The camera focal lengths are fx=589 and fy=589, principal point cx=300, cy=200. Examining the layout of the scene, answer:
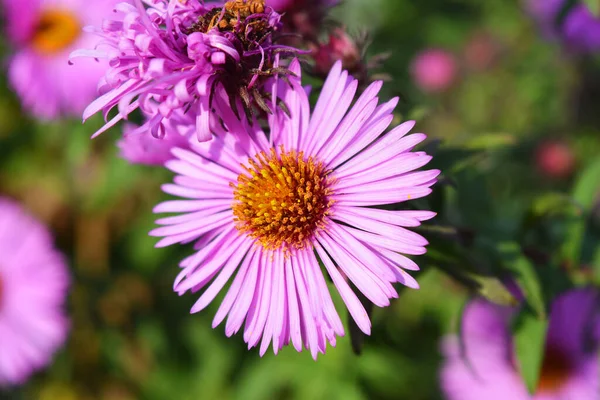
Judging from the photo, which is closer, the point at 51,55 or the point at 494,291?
the point at 494,291

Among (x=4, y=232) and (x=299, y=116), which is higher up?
(x=299, y=116)

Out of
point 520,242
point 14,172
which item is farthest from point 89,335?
point 520,242

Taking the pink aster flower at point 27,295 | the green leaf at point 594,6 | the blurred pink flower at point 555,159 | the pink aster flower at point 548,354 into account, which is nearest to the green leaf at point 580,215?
the pink aster flower at point 548,354

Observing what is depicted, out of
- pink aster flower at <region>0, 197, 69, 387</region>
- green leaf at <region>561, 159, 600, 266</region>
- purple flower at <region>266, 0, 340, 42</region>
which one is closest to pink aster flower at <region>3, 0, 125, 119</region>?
pink aster flower at <region>0, 197, 69, 387</region>

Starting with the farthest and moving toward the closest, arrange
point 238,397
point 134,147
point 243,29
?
point 238,397 < point 134,147 < point 243,29

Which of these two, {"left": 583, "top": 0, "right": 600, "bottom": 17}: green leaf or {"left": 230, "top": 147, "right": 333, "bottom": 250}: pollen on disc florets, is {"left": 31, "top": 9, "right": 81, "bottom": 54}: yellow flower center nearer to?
{"left": 230, "top": 147, "right": 333, "bottom": 250}: pollen on disc florets

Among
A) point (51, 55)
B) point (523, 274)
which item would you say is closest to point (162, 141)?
point (523, 274)

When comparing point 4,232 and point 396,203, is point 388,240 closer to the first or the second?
point 396,203

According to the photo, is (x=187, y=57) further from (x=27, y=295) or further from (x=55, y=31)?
(x=27, y=295)
